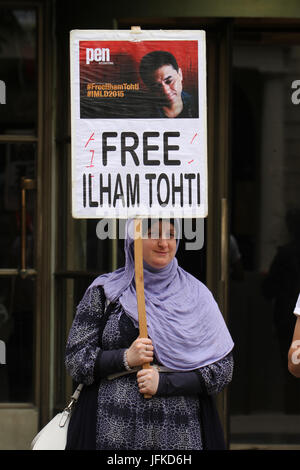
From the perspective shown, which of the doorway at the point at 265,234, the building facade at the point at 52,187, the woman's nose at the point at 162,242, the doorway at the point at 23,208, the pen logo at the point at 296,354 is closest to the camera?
the pen logo at the point at 296,354

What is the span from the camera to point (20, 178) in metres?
5.38

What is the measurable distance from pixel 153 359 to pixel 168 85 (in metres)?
1.13

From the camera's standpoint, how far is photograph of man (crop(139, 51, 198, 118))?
3451 millimetres

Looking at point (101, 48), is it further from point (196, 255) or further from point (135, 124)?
point (196, 255)

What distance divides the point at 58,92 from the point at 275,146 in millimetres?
2048

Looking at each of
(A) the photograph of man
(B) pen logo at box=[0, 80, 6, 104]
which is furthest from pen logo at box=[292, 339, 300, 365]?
(B) pen logo at box=[0, 80, 6, 104]

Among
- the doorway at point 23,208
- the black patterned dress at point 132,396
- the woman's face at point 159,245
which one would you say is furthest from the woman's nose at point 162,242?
the doorway at point 23,208

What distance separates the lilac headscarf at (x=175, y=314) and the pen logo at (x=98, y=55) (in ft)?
2.25

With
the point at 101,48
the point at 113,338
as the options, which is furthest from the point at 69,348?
the point at 101,48

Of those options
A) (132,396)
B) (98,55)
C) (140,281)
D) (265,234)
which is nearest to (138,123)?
(98,55)

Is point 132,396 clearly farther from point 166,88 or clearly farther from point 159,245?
point 166,88

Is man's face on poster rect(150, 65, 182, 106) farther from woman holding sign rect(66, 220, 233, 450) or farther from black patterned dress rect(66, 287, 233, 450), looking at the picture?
black patterned dress rect(66, 287, 233, 450)

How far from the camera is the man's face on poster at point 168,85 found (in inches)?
136

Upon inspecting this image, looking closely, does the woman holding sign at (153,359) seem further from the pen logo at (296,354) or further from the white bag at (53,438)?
the pen logo at (296,354)
